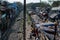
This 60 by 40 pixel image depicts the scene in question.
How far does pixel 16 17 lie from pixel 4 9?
19 centimetres

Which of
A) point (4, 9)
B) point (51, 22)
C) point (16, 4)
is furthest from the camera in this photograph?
point (51, 22)

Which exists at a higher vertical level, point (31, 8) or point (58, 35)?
point (31, 8)

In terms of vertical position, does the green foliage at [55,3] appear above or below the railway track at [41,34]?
above

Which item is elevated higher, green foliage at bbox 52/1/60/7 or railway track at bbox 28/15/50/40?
green foliage at bbox 52/1/60/7

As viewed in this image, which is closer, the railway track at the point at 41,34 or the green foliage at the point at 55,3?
the railway track at the point at 41,34

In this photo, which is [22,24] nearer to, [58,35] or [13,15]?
[13,15]

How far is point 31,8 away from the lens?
86.2 inches

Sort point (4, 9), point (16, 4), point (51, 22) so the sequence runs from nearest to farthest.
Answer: point (4, 9) → point (16, 4) → point (51, 22)

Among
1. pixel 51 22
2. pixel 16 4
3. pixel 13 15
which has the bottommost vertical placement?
pixel 51 22

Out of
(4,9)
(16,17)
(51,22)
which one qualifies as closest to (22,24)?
(16,17)

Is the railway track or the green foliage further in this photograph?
the green foliage

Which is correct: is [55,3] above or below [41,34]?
above

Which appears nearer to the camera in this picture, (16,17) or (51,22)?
(16,17)

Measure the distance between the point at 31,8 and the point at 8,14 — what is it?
1.13ft
